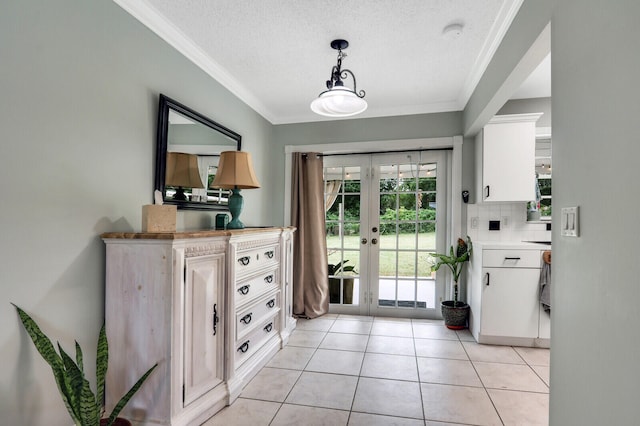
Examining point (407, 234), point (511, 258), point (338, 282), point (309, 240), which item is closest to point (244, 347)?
point (309, 240)

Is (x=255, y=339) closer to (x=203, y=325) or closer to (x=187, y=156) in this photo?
(x=203, y=325)

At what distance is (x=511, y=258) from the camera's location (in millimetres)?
2973

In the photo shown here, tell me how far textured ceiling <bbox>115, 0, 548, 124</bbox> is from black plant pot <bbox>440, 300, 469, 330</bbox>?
7.05 feet

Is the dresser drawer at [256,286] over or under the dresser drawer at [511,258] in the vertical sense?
under

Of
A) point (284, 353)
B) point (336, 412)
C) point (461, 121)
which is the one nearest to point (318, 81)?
point (461, 121)

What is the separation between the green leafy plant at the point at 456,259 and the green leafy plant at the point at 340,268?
0.98 metres

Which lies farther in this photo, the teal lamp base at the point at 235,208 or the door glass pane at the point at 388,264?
the door glass pane at the point at 388,264

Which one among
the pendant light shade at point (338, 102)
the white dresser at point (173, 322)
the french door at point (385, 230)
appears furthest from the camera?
the french door at point (385, 230)

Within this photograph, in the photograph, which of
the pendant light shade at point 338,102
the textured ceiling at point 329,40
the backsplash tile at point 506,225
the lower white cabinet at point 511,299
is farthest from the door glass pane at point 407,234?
the pendant light shade at point 338,102

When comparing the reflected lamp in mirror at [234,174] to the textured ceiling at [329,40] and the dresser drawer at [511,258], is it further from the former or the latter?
the dresser drawer at [511,258]

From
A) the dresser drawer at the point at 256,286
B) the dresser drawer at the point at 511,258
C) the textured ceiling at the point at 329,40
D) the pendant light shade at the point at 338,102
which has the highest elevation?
the textured ceiling at the point at 329,40

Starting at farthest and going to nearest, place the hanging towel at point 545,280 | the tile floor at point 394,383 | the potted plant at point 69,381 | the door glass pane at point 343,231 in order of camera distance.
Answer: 1. the door glass pane at point 343,231
2. the hanging towel at point 545,280
3. the tile floor at point 394,383
4. the potted plant at point 69,381

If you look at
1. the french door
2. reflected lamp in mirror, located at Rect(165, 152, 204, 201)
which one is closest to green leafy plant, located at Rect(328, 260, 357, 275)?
the french door

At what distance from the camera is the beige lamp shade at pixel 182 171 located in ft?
7.31
